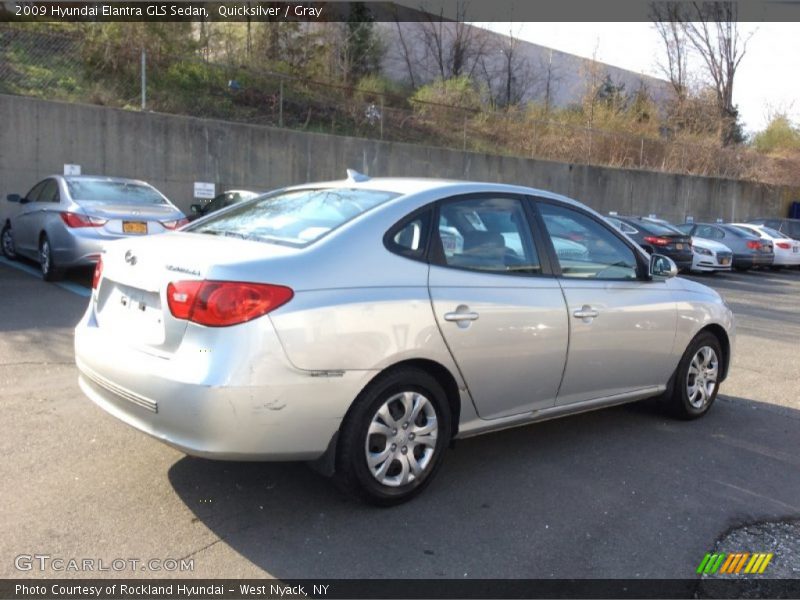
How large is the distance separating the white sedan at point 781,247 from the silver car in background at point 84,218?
18.2 meters

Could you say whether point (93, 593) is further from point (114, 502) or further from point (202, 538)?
point (114, 502)

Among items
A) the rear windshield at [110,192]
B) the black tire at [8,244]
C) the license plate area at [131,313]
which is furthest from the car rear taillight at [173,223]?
the license plate area at [131,313]

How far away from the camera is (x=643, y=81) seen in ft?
142

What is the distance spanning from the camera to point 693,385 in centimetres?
566

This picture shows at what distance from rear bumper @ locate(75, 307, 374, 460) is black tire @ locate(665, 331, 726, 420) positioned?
115 inches

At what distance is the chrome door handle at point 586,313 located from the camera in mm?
4582

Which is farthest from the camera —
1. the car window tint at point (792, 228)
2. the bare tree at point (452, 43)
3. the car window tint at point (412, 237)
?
the bare tree at point (452, 43)

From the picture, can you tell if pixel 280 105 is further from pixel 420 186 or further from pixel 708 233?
pixel 420 186

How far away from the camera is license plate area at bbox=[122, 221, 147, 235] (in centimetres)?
939

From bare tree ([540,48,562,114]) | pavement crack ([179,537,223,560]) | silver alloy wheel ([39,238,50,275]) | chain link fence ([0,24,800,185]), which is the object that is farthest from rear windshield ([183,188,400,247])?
bare tree ([540,48,562,114])

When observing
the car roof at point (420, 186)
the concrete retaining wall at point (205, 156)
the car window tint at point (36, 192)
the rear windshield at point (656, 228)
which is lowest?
the rear windshield at point (656, 228)

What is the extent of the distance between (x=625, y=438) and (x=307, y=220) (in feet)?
9.07

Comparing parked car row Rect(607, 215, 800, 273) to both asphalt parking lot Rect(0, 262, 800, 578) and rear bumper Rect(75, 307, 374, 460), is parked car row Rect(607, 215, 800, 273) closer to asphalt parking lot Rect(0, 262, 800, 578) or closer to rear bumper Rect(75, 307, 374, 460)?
asphalt parking lot Rect(0, 262, 800, 578)

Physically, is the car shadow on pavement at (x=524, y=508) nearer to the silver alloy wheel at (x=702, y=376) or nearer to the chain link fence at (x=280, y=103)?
the silver alloy wheel at (x=702, y=376)
